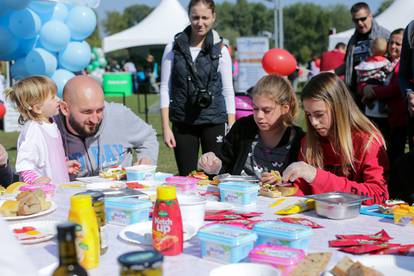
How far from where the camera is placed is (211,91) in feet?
12.7

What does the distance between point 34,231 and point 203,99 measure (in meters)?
2.17

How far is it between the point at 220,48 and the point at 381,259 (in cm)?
268

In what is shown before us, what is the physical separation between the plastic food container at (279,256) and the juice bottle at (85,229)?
430mm

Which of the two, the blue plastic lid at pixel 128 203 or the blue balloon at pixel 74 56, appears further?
the blue balloon at pixel 74 56

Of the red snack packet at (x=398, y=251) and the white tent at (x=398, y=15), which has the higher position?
the white tent at (x=398, y=15)

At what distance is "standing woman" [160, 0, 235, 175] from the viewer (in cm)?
382

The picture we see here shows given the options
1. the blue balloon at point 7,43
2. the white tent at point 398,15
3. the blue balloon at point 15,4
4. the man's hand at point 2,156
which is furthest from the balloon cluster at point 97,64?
the man's hand at point 2,156

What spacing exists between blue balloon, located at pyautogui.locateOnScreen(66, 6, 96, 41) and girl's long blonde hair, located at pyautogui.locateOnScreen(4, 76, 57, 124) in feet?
13.2

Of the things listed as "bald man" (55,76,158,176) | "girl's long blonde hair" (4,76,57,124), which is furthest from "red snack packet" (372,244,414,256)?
"girl's long blonde hair" (4,76,57,124)

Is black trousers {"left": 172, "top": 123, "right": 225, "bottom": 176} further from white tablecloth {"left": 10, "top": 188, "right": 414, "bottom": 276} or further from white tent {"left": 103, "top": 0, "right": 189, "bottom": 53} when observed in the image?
white tent {"left": 103, "top": 0, "right": 189, "bottom": 53}

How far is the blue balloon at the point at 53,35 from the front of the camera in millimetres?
6574

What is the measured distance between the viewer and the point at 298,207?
204 cm

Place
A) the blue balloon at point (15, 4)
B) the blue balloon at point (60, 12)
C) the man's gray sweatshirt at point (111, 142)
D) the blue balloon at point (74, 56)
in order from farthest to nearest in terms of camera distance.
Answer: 1. the blue balloon at point (74, 56)
2. the blue balloon at point (60, 12)
3. the blue balloon at point (15, 4)
4. the man's gray sweatshirt at point (111, 142)

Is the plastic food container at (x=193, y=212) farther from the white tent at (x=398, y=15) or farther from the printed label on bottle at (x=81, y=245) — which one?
the white tent at (x=398, y=15)
